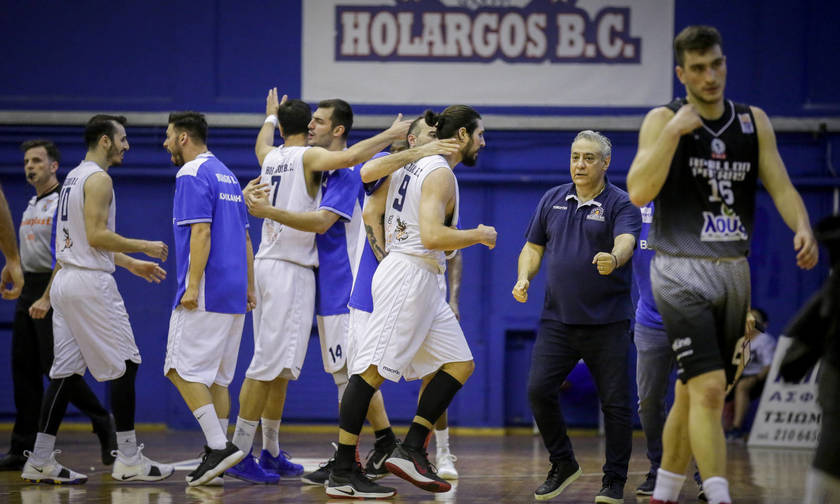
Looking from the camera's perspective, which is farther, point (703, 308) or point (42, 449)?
point (42, 449)

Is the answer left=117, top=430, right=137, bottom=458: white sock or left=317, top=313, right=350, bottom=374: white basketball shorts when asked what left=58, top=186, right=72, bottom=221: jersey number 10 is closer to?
left=117, top=430, right=137, bottom=458: white sock

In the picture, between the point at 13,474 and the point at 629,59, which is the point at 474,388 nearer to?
the point at 629,59

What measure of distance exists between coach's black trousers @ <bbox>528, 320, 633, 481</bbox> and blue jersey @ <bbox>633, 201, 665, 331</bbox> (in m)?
0.28

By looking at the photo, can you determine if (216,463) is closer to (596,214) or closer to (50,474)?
(50,474)

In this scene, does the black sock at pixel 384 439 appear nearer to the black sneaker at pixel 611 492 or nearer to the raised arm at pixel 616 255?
the black sneaker at pixel 611 492

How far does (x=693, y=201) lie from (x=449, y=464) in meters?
3.28

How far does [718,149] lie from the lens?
422 centimetres

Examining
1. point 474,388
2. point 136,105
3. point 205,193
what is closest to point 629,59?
point 474,388

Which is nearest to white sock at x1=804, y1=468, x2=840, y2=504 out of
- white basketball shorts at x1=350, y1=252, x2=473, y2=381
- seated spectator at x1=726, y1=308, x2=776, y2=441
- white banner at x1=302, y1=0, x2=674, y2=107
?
white basketball shorts at x1=350, y1=252, x2=473, y2=381

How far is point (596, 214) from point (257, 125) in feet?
19.5

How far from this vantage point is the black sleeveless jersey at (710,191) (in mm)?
4207

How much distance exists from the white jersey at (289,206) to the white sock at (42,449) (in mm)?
1796

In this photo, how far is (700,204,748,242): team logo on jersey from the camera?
420cm

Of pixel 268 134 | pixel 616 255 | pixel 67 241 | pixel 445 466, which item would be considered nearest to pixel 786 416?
pixel 445 466
